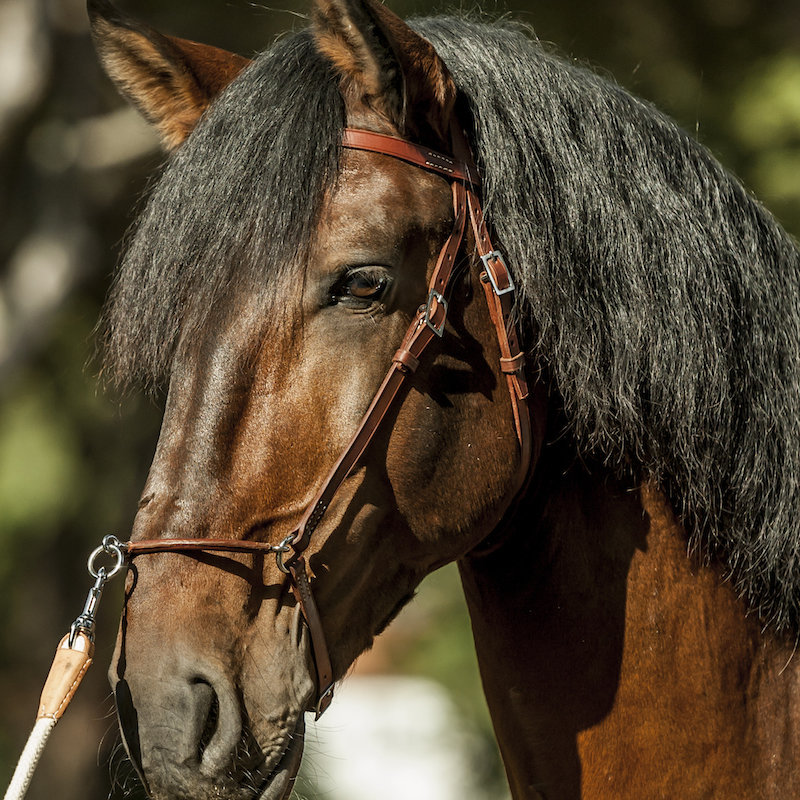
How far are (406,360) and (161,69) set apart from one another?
1.01 metres

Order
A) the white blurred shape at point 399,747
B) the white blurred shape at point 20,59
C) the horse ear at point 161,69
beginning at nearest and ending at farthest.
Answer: the horse ear at point 161,69, the white blurred shape at point 20,59, the white blurred shape at point 399,747

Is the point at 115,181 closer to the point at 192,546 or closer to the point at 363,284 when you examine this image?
the point at 363,284

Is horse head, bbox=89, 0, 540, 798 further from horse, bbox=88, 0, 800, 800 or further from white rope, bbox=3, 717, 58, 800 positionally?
white rope, bbox=3, 717, 58, 800

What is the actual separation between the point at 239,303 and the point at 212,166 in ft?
1.03

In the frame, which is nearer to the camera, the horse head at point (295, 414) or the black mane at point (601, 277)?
the horse head at point (295, 414)

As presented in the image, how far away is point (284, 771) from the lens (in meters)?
1.68

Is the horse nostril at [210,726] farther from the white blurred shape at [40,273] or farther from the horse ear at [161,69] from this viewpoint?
the white blurred shape at [40,273]

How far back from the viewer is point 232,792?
5.34ft

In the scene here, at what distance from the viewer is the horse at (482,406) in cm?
169

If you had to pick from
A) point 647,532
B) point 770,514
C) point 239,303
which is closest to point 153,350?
point 239,303

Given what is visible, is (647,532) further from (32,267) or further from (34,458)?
(34,458)

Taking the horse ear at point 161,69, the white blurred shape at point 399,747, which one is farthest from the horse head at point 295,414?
the white blurred shape at point 399,747

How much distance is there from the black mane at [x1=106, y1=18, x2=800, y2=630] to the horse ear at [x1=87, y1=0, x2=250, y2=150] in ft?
0.98

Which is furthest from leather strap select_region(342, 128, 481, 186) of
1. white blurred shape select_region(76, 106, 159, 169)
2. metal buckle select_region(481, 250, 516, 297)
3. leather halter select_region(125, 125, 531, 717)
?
white blurred shape select_region(76, 106, 159, 169)
